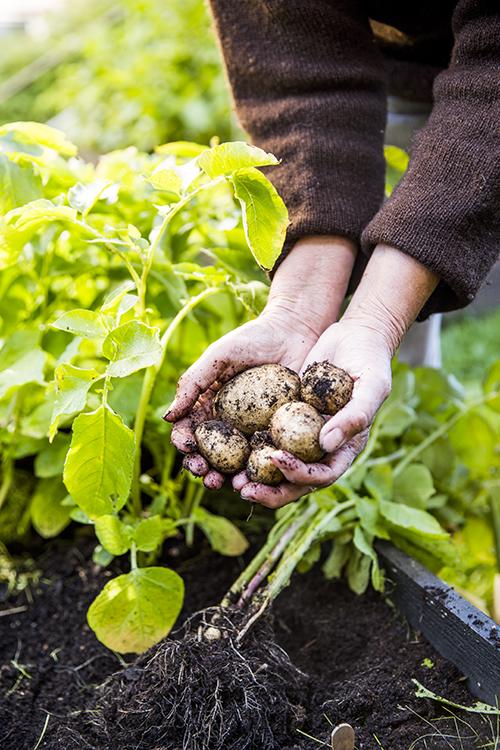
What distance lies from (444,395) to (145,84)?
12.5 ft

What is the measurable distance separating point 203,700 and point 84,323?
0.68 m

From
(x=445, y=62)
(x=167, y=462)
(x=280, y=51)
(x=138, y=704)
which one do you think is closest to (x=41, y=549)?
(x=167, y=462)

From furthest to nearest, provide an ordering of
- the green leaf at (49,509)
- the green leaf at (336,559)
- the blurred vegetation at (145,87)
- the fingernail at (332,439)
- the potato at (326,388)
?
the blurred vegetation at (145,87), the green leaf at (49,509), the green leaf at (336,559), the potato at (326,388), the fingernail at (332,439)

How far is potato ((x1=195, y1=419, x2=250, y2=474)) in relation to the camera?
130 cm

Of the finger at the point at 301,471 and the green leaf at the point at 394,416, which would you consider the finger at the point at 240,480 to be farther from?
the green leaf at the point at 394,416

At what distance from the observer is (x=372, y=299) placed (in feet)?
4.70

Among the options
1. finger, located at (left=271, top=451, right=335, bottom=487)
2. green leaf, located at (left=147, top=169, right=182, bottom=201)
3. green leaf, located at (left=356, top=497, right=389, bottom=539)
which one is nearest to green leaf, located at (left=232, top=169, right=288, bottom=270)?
green leaf, located at (left=147, top=169, right=182, bottom=201)

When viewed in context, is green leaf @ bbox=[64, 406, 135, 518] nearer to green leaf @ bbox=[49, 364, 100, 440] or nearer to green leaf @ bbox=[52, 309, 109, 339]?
green leaf @ bbox=[49, 364, 100, 440]

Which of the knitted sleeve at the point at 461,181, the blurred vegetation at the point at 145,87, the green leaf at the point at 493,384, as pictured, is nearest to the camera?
the knitted sleeve at the point at 461,181

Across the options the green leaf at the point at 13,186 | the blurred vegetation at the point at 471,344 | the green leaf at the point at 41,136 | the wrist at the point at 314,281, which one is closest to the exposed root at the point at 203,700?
the wrist at the point at 314,281

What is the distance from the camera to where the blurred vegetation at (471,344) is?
344 cm

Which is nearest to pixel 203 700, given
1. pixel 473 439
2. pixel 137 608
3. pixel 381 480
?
pixel 137 608

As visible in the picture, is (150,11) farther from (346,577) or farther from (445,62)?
(346,577)

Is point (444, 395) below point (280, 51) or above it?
below
